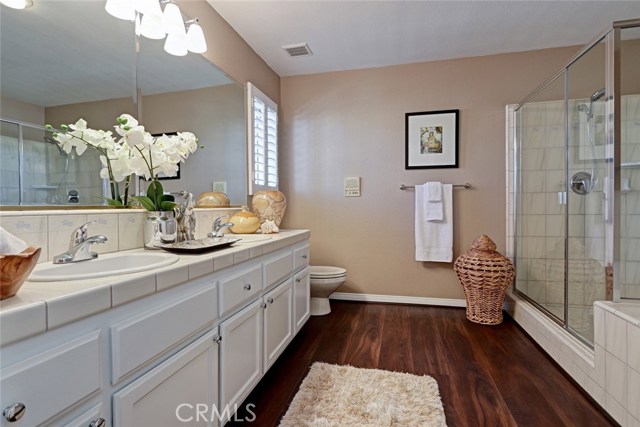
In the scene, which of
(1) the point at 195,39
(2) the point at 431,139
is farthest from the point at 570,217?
(1) the point at 195,39

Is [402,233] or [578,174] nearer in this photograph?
[578,174]

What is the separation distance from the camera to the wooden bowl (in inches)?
24.1

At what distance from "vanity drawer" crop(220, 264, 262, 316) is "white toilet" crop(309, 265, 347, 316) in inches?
43.8

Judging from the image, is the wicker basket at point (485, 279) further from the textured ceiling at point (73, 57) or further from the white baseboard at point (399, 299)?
the textured ceiling at point (73, 57)

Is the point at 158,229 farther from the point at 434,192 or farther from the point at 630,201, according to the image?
the point at 630,201

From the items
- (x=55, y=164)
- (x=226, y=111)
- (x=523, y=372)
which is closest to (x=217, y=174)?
(x=226, y=111)

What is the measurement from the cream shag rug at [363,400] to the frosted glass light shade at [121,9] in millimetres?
1946

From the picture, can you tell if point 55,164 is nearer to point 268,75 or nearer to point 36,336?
point 36,336

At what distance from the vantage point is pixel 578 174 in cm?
220

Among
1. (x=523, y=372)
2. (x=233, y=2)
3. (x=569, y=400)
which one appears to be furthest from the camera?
(x=233, y=2)

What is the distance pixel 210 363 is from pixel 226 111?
167cm

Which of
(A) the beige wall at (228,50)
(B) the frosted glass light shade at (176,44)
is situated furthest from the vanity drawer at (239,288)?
(A) the beige wall at (228,50)

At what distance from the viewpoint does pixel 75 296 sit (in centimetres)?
66

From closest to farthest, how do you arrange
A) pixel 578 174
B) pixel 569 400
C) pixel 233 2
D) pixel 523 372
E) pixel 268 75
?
pixel 569 400
pixel 523 372
pixel 233 2
pixel 578 174
pixel 268 75
